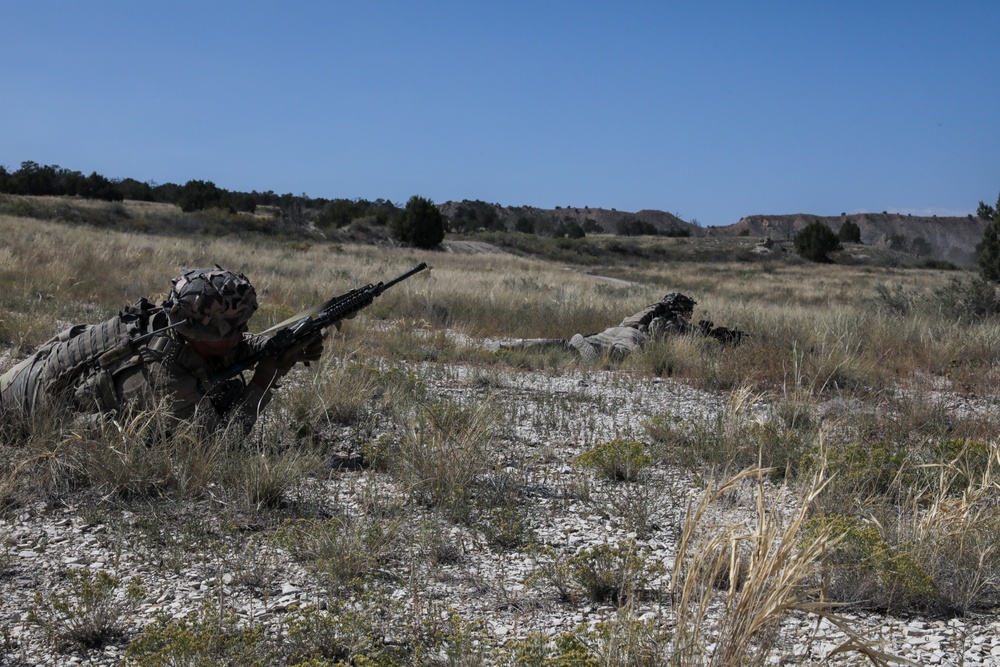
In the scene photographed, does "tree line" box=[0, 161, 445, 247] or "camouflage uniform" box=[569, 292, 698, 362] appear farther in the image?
"tree line" box=[0, 161, 445, 247]

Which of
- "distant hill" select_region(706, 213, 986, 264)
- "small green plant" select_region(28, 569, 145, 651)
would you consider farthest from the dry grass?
"distant hill" select_region(706, 213, 986, 264)

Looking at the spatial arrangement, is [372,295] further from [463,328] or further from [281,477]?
[463,328]

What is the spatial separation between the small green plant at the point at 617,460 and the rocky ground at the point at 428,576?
96 mm

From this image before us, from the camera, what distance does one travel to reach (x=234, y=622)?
2.58 meters

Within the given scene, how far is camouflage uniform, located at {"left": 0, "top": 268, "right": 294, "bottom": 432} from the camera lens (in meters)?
3.94

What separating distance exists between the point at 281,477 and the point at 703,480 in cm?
216

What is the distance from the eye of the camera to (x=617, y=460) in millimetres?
4480

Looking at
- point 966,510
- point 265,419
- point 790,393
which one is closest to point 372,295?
point 265,419

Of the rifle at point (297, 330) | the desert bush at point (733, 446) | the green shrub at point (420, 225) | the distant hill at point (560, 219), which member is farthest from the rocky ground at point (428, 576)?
the distant hill at point (560, 219)

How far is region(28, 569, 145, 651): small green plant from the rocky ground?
3 centimetres

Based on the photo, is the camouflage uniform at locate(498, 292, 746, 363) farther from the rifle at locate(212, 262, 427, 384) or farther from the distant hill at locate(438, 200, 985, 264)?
the distant hill at locate(438, 200, 985, 264)

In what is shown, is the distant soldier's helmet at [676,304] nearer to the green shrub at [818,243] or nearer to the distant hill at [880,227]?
the green shrub at [818,243]

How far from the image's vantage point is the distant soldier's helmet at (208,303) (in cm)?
387

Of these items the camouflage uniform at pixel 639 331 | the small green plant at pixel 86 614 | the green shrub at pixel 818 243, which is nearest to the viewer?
the small green plant at pixel 86 614
